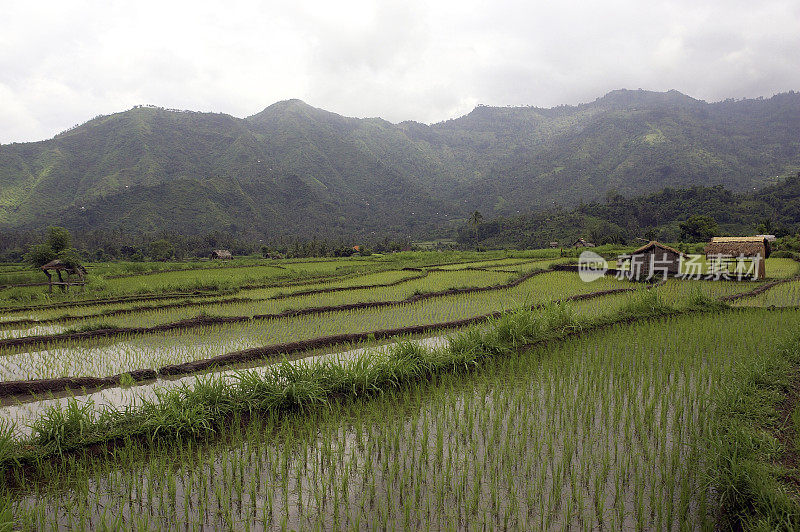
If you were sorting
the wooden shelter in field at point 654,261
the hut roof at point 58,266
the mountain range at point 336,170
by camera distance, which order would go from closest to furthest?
the hut roof at point 58,266, the wooden shelter in field at point 654,261, the mountain range at point 336,170

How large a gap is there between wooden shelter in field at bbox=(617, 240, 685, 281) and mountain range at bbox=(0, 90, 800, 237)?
65.5 meters

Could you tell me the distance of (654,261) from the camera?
16.1m

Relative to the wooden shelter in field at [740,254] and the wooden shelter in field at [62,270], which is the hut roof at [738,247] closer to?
the wooden shelter in field at [740,254]

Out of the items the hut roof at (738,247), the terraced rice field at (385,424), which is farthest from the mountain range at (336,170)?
the terraced rice field at (385,424)

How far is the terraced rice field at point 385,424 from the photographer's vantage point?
9.78ft

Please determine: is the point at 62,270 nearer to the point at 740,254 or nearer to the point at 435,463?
the point at 435,463

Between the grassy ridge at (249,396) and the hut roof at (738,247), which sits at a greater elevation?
the hut roof at (738,247)

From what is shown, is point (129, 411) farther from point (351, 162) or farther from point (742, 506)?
point (351, 162)

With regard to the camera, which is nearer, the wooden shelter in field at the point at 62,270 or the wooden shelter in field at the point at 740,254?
the wooden shelter in field at the point at 740,254

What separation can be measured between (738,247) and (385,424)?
61.9ft

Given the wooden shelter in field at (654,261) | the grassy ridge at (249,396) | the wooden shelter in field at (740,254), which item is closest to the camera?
the grassy ridge at (249,396)

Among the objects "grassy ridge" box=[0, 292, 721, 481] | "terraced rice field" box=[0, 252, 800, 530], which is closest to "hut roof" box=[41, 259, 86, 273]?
"terraced rice field" box=[0, 252, 800, 530]

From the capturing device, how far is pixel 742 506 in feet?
8.87

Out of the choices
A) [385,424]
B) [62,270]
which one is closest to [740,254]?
[385,424]
